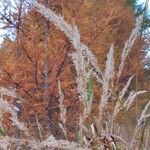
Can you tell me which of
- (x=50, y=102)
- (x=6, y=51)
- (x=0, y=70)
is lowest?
(x=50, y=102)

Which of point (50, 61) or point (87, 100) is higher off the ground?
point (50, 61)

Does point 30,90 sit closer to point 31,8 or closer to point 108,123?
point 31,8

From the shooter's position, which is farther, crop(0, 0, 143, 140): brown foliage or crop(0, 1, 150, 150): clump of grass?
crop(0, 0, 143, 140): brown foliage

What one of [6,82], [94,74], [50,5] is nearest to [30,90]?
[6,82]

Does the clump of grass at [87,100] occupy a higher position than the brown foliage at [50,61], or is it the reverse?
the brown foliage at [50,61]

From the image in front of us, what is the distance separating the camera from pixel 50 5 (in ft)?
28.0

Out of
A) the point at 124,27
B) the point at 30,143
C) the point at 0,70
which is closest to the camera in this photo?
the point at 30,143

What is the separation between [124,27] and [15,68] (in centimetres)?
971

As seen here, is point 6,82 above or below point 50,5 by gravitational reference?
below

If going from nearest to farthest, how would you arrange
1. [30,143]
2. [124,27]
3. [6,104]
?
[30,143], [6,104], [124,27]

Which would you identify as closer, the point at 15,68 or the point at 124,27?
the point at 15,68

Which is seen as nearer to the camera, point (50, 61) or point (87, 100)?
point (87, 100)

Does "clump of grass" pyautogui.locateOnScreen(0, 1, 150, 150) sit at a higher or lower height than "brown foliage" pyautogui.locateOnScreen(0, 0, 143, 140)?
lower

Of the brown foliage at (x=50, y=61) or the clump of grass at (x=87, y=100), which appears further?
the brown foliage at (x=50, y=61)
